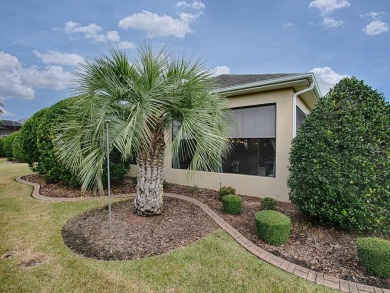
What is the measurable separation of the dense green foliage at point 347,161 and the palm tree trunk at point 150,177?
312 cm

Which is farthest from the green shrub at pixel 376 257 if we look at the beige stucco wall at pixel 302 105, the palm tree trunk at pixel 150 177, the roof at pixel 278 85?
Answer: the beige stucco wall at pixel 302 105

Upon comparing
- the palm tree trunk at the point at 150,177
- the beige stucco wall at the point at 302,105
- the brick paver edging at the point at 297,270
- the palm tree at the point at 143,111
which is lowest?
the brick paver edging at the point at 297,270

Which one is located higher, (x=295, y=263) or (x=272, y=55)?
A: (x=272, y=55)

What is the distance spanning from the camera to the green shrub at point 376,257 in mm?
2998

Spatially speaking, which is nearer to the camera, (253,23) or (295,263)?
(295,263)

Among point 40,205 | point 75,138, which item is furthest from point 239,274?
point 40,205

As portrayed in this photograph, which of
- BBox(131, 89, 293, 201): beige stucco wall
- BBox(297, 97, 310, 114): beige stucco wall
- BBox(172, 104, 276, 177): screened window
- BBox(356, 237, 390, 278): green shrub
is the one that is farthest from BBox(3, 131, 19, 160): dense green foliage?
BBox(356, 237, 390, 278): green shrub

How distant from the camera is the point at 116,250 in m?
3.67

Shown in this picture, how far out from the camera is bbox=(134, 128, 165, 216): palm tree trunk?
4973mm

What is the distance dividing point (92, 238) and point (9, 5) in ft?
28.4

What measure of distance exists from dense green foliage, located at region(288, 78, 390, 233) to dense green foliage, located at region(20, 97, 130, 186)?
6.28 metres

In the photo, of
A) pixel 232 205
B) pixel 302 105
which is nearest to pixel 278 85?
pixel 302 105

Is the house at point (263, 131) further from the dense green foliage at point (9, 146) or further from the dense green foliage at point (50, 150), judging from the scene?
the dense green foliage at point (9, 146)

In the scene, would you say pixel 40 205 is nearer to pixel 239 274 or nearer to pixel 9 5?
pixel 239 274
